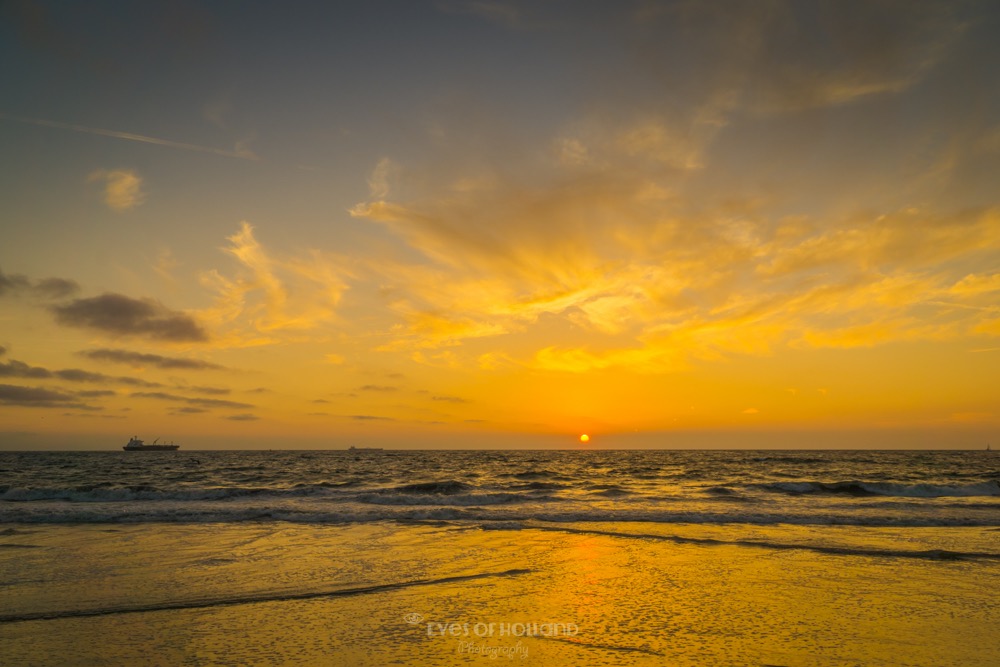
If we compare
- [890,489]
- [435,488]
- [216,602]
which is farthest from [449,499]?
[890,489]

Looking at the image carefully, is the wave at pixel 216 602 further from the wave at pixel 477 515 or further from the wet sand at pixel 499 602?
the wave at pixel 477 515

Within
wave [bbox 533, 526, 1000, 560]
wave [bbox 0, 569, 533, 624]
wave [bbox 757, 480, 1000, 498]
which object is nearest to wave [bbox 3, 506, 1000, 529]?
wave [bbox 533, 526, 1000, 560]

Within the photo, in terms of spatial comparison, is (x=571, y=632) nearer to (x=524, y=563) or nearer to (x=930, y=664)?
(x=930, y=664)

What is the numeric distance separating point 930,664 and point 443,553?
9.87 metres

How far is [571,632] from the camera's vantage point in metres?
7.67

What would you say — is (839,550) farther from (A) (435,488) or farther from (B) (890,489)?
(B) (890,489)

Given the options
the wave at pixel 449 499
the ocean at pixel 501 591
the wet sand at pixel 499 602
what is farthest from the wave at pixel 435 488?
the wet sand at pixel 499 602

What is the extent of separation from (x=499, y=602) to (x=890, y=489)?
41.0 meters

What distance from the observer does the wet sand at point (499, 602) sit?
7.00 m

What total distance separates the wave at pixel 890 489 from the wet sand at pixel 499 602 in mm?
25016

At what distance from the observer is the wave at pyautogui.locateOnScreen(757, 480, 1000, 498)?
3719cm

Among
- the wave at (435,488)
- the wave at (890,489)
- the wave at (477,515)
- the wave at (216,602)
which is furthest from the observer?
the wave at (435,488)

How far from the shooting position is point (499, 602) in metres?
9.22

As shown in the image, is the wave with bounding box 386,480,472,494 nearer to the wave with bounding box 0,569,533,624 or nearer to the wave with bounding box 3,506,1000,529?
the wave with bounding box 3,506,1000,529
